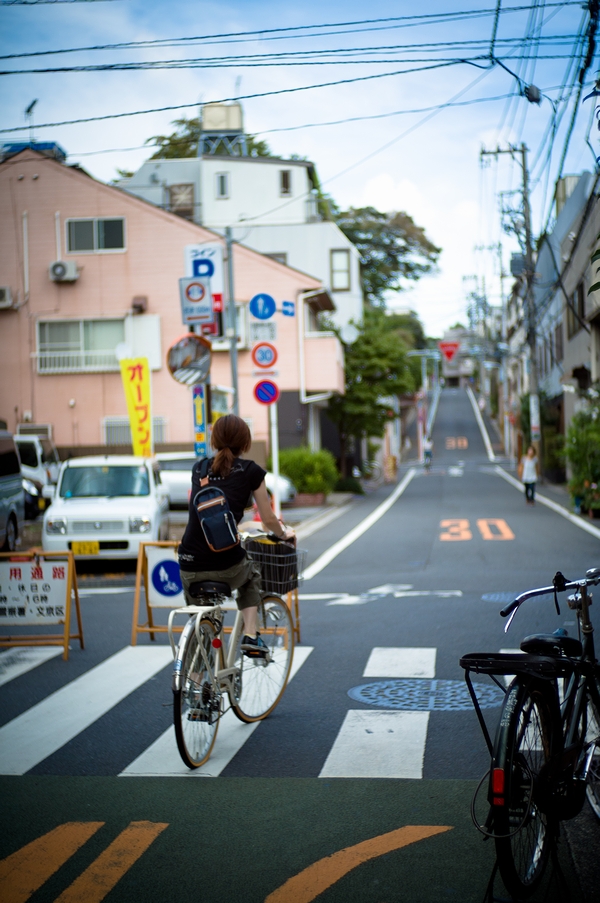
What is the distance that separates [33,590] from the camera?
867cm

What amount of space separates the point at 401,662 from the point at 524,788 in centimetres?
439

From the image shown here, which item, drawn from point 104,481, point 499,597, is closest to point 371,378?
point 104,481

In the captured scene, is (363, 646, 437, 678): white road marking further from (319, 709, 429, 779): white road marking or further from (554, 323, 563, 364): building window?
(554, 323, 563, 364): building window

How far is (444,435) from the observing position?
84.6 metres

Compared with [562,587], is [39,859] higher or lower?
lower

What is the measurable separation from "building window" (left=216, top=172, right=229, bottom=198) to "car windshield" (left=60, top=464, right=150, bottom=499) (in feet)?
95.0

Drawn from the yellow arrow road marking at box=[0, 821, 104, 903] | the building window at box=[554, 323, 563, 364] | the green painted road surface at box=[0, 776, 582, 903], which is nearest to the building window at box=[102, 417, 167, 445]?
the building window at box=[554, 323, 563, 364]

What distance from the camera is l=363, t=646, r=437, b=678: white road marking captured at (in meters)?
7.48

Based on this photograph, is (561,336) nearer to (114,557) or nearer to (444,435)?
(114,557)

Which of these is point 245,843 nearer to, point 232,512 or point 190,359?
point 232,512

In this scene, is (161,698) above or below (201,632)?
below

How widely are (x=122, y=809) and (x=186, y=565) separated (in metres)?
1.44

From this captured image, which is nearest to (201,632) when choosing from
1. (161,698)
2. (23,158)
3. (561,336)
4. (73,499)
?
(161,698)

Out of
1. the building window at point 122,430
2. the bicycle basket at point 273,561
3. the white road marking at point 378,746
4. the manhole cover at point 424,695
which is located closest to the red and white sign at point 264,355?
the manhole cover at point 424,695
